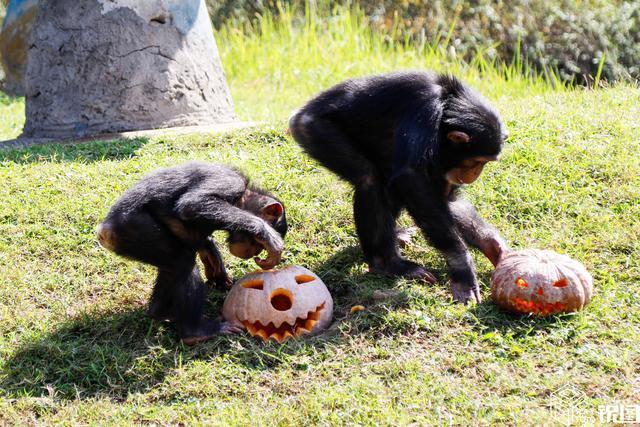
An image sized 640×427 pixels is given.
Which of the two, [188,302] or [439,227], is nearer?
[188,302]

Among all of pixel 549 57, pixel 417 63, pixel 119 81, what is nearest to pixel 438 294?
pixel 119 81

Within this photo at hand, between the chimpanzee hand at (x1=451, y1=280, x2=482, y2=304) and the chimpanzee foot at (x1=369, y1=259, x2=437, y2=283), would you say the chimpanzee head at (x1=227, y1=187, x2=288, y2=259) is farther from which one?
the chimpanzee hand at (x1=451, y1=280, x2=482, y2=304)

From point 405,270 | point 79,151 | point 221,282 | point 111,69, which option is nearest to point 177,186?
point 221,282

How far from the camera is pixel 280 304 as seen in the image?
5.02 m

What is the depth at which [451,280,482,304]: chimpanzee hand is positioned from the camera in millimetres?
5137

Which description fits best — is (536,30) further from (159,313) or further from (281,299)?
(159,313)

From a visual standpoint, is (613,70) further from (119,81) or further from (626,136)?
(119,81)

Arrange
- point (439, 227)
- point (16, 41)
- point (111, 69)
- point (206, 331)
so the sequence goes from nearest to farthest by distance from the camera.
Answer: point (206, 331)
point (439, 227)
point (111, 69)
point (16, 41)

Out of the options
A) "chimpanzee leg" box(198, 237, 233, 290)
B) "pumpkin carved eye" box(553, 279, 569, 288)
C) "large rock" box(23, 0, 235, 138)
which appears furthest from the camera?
"large rock" box(23, 0, 235, 138)

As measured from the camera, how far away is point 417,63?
1185cm

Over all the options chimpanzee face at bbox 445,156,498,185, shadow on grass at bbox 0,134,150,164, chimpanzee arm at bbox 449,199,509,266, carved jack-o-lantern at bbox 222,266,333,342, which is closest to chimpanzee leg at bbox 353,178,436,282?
chimpanzee arm at bbox 449,199,509,266

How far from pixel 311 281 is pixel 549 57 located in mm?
8877

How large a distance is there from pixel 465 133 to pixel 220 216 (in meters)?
1.82

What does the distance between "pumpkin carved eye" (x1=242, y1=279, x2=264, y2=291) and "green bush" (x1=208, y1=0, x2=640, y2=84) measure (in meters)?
8.13
